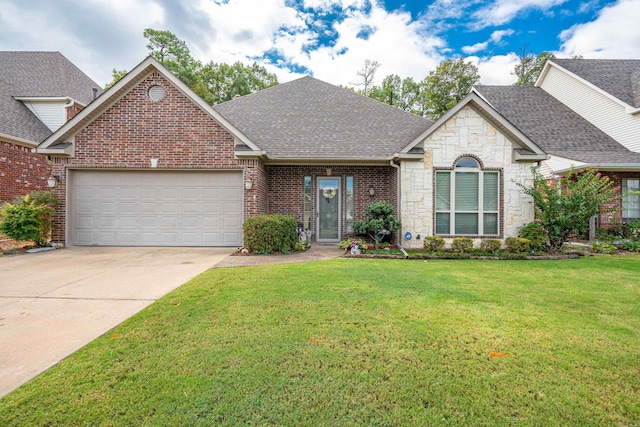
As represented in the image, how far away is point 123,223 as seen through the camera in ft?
30.6

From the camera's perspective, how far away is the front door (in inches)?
412

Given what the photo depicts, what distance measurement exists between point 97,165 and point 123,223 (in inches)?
74.8

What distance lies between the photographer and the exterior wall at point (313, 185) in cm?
1036

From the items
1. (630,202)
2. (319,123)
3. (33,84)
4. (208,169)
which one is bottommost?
(630,202)

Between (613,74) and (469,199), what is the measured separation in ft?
41.7

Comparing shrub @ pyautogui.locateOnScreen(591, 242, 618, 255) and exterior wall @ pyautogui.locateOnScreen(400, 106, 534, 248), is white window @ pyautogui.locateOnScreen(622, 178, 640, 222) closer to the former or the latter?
shrub @ pyautogui.locateOnScreen(591, 242, 618, 255)

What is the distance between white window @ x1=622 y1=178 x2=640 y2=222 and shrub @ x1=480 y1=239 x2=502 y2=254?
6.76 m

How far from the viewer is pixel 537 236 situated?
8500 millimetres

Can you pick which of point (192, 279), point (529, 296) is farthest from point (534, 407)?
point (192, 279)

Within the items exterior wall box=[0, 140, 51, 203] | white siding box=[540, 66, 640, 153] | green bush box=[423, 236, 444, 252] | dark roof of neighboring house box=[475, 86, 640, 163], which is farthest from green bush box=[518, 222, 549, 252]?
exterior wall box=[0, 140, 51, 203]

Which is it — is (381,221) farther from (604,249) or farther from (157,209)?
(157,209)

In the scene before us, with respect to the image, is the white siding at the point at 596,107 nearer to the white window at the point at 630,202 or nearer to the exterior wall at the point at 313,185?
the white window at the point at 630,202

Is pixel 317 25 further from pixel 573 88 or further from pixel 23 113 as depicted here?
pixel 23 113

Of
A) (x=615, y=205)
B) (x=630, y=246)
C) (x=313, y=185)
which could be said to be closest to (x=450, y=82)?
(x=615, y=205)
